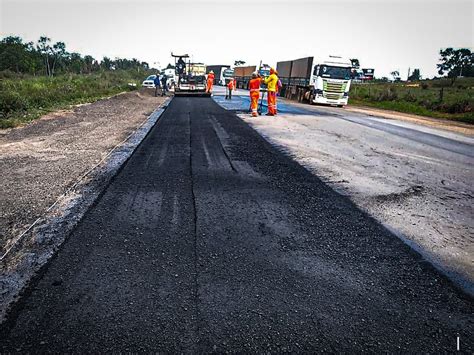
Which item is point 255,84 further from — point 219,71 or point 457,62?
point 457,62

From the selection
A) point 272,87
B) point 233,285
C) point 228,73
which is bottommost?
point 233,285

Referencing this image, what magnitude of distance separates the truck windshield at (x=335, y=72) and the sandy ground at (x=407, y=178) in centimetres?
1201

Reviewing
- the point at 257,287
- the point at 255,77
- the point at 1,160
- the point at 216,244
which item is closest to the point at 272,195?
the point at 216,244

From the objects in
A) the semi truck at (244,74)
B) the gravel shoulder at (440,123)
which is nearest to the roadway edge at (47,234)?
the gravel shoulder at (440,123)

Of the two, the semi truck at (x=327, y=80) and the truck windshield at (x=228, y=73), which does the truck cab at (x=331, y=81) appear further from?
the truck windshield at (x=228, y=73)

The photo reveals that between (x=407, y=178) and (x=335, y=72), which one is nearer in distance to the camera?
(x=407, y=178)

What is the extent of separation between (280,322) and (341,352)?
0.42m

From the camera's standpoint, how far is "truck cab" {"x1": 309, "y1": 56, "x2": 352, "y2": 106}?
22.3 meters

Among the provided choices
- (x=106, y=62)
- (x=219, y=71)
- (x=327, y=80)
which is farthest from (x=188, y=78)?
(x=106, y=62)

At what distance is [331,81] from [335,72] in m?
0.64

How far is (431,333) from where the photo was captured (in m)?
2.22

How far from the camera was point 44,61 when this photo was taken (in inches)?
2746

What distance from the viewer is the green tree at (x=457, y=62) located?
8062 cm

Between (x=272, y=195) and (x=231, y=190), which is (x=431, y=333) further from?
(x=231, y=190)
